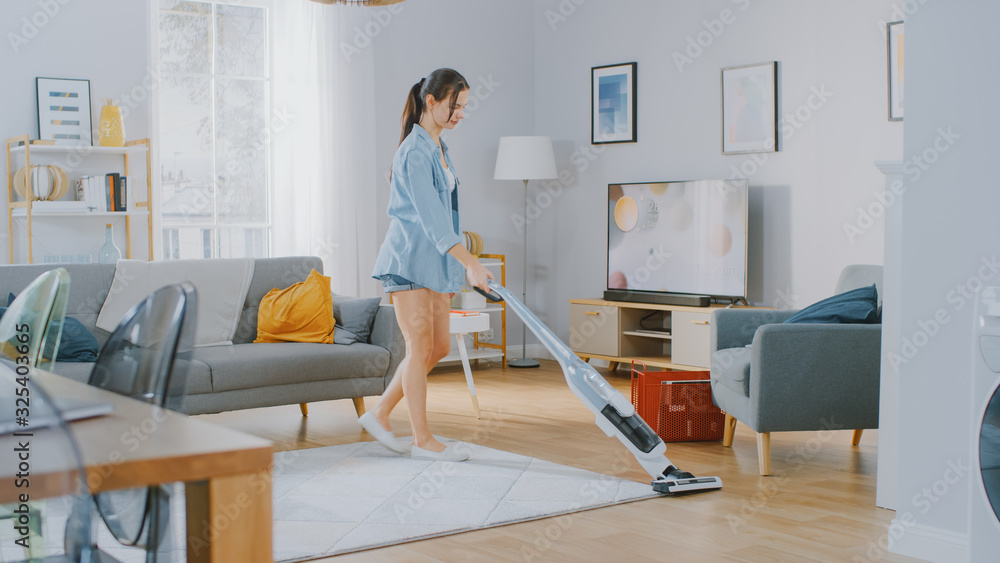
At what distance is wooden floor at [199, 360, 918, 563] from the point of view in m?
2.77

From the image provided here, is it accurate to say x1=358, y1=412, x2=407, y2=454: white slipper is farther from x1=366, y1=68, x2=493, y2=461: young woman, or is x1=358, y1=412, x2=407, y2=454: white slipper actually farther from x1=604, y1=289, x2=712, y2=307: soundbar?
x1=604, y1=289, x2=712, y2=307: soundbar

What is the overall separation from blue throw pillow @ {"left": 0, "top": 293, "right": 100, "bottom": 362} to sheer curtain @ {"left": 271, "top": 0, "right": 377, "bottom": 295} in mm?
2178

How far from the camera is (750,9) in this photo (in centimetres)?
592

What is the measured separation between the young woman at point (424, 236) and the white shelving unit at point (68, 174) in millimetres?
2261

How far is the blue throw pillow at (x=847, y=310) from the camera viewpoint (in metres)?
3.72

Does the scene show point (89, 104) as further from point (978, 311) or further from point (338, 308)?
point (978, 311)

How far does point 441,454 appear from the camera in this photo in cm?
382

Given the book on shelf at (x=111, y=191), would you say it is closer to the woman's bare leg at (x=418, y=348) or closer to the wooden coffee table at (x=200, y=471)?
the woman's bare leg at (x=418, y=348)

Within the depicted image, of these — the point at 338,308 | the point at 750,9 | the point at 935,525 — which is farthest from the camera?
the point at 750,9

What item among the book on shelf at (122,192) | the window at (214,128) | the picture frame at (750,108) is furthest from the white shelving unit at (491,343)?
the book on shelf at (122,192)

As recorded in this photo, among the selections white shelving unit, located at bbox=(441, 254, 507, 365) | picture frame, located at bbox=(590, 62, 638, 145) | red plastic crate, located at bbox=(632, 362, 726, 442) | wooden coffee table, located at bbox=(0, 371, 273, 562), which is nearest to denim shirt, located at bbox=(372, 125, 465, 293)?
red plastic crate, located at bbox=(632, 362, 726, 442)

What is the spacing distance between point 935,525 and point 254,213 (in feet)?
15.1

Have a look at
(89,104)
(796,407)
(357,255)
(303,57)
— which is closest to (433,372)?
(357,255)

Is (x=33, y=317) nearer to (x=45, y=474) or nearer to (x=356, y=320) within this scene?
(x=45, y=474)
